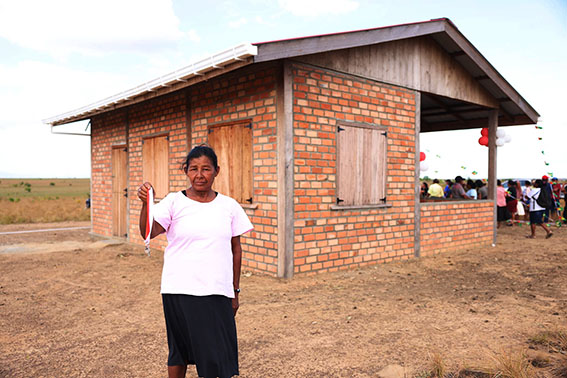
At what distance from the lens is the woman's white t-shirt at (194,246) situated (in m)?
2.39

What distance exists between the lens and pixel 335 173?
6867 mm

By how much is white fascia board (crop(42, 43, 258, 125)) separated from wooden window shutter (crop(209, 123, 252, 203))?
1094 millimetres

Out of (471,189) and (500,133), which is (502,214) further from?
(500,133)

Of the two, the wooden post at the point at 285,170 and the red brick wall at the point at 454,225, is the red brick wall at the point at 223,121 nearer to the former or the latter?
the wooden post at the point at 285,170

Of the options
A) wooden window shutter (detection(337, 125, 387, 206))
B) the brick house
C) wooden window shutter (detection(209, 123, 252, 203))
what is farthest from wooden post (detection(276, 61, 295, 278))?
wooden window shutter (detection(337, 125, 387, 206))

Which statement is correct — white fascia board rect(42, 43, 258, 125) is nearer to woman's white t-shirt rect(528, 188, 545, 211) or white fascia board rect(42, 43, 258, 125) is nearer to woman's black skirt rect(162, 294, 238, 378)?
woman's black skirt rect(162, 294, 238, 378)

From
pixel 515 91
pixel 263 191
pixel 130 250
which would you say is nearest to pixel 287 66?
pixel 263 191

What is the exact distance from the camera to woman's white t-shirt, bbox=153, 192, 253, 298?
2389 mm

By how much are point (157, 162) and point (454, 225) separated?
6539mm

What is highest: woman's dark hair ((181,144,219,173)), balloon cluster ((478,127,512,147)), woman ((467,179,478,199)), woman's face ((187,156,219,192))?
balloon cluster ((478,127,512,147))

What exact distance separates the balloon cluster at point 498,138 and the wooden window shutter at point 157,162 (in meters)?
7.93

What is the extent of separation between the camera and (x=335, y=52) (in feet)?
22.4

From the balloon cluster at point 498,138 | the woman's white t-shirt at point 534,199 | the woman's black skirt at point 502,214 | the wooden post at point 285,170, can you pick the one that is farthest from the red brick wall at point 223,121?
the woman's black skirt at point 502,214

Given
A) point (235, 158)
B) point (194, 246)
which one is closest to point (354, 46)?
point (235, 158)
